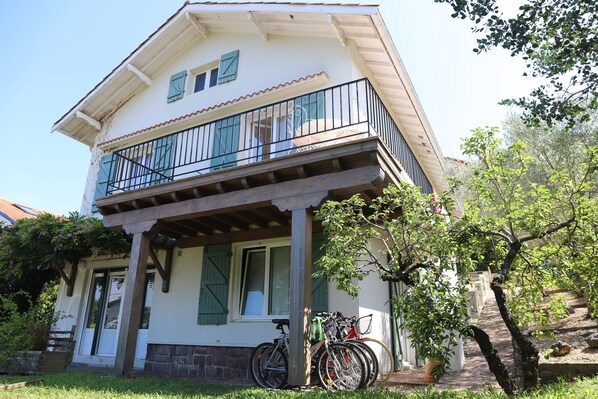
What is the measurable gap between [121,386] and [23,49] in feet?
28.2

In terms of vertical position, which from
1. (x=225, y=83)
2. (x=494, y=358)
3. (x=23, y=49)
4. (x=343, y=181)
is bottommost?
(x=494, y=358)

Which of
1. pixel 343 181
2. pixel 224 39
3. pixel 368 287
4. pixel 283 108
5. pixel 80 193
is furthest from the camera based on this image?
pixel 80 193

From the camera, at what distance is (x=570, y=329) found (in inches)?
298

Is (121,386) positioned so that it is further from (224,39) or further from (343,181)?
(224,39)

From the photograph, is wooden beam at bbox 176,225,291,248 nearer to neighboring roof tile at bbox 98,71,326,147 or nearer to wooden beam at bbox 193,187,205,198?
wooden beam at bbox 193,187,205,198

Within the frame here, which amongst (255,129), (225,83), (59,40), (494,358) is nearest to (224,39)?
(225,83)

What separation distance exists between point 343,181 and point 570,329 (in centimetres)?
579

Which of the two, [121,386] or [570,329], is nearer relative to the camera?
[121,386]

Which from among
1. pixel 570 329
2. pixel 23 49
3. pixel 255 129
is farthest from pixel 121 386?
pixel 23 49

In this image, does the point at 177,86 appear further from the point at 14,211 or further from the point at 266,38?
the point at 14,211

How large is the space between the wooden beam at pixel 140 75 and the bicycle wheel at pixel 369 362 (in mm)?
9179

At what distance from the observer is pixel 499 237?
4.47m

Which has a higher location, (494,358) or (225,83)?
(225,83)

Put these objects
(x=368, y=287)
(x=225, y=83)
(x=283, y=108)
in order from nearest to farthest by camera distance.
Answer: (x=368, y=287) → (x=283, y=108) → (x=225, y=83)
